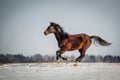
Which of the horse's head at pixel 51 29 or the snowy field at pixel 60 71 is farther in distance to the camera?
the horse's head at pixel 51 29

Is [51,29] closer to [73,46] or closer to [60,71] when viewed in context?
[73,46]

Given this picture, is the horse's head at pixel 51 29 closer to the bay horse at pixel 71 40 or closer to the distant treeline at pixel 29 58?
the bay horse at pixel 71 40

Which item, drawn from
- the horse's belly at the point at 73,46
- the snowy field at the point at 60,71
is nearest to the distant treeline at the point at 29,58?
the snowy field at the point at 60,71

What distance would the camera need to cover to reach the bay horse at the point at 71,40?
3.17 meters

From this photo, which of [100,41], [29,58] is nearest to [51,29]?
[29,58]

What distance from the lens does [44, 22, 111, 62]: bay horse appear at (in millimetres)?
3166

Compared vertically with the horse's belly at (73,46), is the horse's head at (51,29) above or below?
above

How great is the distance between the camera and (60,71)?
9.51 feet

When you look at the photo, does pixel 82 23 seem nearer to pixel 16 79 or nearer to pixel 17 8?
pixel 17 8

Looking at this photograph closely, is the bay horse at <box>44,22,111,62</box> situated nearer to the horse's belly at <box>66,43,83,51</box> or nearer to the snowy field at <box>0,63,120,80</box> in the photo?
the horse's belly at <box>66,43,83,51</box>

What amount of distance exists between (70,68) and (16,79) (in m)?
0.93

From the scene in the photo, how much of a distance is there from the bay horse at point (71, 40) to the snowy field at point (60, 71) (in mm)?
184

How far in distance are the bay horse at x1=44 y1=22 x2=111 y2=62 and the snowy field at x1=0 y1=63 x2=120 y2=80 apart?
0.60 ft

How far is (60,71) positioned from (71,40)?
0.54 metres
